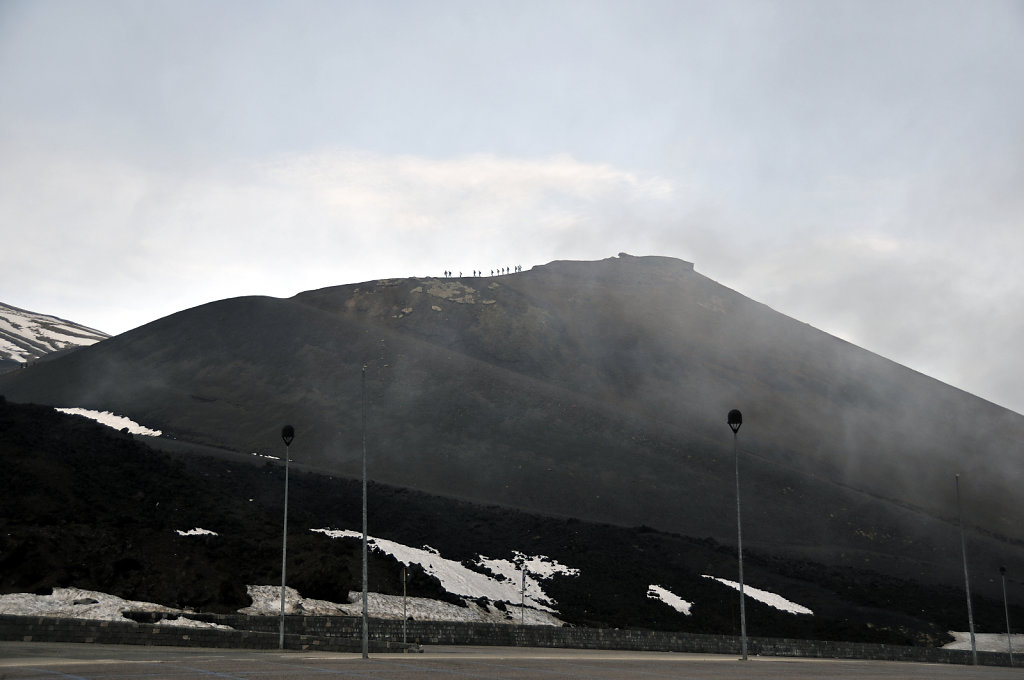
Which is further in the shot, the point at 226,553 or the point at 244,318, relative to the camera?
the point at 244,318

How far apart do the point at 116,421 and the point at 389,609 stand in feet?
264

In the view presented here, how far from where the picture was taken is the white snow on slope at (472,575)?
59406mm

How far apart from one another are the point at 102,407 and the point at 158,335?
103 ft

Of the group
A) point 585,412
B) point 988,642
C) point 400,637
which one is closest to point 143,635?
point 400,637

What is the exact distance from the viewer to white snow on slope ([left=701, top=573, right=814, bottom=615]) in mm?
72000

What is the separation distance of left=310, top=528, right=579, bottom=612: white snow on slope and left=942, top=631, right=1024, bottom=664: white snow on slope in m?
26.8

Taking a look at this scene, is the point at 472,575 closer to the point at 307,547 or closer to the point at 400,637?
the point at 307,547

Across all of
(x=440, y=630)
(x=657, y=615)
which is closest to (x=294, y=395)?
(x=657, y=615)

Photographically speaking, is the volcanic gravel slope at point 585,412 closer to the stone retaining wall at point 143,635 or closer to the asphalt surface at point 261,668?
the stone retaining wall at point 143,635

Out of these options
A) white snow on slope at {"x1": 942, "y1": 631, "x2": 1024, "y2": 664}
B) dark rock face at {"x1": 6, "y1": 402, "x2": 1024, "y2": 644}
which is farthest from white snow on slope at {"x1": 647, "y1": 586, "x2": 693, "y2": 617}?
white snow on slope at {"x1": 942, "y1": 631, "x2": 1024, "y2": 664}

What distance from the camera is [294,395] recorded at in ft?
419

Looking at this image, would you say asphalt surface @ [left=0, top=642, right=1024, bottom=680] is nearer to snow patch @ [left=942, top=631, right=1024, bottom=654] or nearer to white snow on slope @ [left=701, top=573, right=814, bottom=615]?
snow patch @ [left=942, top=631, right=1024, bottom=654]

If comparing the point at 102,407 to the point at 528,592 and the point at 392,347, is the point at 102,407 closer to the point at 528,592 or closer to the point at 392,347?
the point at 392,347

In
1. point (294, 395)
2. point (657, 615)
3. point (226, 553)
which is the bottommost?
point (657, 615)
